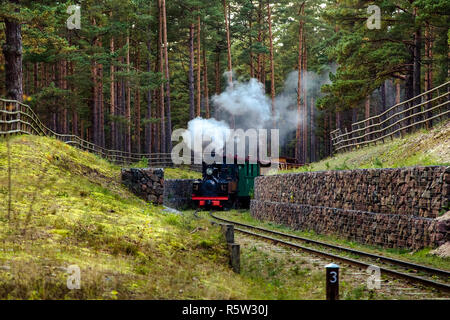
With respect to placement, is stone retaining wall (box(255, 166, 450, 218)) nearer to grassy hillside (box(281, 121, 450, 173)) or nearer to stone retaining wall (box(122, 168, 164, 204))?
grassy hillside (box(281, 121, 450, 173))

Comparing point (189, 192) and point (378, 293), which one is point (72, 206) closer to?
point (378, 293)

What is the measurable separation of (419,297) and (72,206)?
6.64 meters

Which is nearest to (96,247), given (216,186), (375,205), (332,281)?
(332,281)

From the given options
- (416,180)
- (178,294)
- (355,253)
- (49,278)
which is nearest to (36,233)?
(49,278)

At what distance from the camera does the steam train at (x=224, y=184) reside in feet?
88.3

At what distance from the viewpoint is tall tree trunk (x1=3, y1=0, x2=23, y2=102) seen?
1845 cm

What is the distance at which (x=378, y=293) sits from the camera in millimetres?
7992

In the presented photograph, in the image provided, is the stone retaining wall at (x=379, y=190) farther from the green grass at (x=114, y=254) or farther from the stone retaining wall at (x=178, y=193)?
the stone retaining wall at (x=178, y=193)

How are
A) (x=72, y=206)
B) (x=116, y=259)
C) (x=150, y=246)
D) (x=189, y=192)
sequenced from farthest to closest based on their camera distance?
(x=189, y=192)
(x=72, y=206)
(x=150, y=246)
(x=116, y=259)

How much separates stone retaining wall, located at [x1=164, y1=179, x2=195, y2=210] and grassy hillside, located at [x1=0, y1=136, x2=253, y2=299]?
14952 mm

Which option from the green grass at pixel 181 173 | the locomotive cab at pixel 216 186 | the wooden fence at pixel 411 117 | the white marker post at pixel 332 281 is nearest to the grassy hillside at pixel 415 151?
the wooden fence at pixel 411 117

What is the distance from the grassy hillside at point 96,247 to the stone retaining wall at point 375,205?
460 cm

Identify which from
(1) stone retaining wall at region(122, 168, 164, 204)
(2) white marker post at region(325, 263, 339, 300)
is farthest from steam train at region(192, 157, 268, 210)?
(2) white marker post at region(325, 263, 339, 300)
